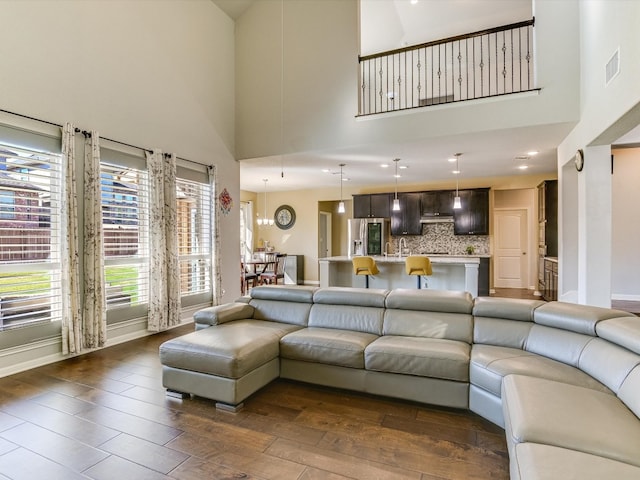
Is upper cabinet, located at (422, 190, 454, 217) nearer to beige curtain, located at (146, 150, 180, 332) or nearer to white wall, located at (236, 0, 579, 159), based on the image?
white wall, located at (236, 0, 579, 159)

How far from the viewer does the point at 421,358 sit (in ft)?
8.13

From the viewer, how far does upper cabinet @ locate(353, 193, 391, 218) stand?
8.61 metres

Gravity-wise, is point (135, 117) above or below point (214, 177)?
above

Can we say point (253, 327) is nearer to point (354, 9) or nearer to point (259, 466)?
point (259, 466)

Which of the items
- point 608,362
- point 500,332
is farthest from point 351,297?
point 608,362

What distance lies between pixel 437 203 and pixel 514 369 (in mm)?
6469

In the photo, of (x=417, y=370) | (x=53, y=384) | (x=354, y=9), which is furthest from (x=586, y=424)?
(x=354, y=9)

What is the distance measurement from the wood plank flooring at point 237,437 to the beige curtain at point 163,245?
5.50ft

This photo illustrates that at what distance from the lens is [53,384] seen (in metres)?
3.01

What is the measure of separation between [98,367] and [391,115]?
4.74 metres

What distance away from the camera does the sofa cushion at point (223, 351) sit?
247 cm

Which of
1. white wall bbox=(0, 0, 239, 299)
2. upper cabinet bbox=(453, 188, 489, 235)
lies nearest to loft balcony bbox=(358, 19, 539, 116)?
upper cabinet bbox=(453, 188, 489, 235)

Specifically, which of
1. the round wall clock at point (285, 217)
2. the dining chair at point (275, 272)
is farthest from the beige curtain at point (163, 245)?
the round wall clock at point (285, 217)

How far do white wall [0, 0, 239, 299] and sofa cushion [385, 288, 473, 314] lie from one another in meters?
3.76
